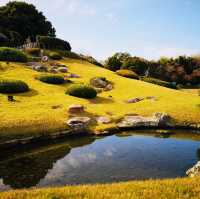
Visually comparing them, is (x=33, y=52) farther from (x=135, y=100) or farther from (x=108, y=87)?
(x=135, y=100)

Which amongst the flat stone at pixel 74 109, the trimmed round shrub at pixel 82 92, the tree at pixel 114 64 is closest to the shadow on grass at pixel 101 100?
the trimmed round shrub at pixel 82 92

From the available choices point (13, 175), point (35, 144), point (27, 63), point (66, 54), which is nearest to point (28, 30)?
point (66, 54)

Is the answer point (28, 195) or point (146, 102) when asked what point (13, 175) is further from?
point (146, 102)

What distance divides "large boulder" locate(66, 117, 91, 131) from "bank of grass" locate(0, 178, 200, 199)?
17214 millimetres

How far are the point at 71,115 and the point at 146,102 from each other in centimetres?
1250

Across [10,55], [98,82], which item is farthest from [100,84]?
[10,55]

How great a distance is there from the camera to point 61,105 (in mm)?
37281

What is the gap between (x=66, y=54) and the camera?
75625mm

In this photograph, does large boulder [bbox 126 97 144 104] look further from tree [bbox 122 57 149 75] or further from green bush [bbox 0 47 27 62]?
tree [bbox 122 57 149 75]

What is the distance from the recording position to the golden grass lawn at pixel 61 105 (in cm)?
2965

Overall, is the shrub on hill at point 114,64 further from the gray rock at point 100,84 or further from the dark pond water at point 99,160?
the dark pond water at point 99,160

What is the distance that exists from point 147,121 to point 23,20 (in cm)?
6379

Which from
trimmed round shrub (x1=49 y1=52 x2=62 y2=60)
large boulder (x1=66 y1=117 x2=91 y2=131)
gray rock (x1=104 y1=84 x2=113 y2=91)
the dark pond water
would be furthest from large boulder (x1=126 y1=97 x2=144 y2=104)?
trimmed round shrub (x1=49 y1=52 x2=62 y2=60)

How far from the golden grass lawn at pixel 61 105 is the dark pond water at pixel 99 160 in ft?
11.2
